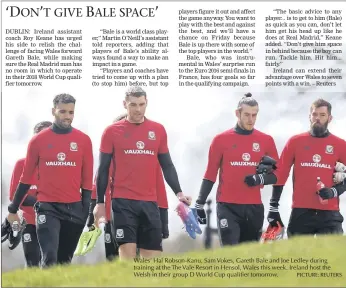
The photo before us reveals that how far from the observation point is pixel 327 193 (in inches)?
470

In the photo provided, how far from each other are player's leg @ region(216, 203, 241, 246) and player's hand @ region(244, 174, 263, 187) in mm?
498

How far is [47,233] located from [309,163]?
15.6ft

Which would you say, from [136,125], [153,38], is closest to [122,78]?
[153,38]

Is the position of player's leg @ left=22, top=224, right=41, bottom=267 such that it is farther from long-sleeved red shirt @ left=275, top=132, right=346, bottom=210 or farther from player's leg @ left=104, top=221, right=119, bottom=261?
long-sleeved red shirt @ left=275, top=132, right=346, bottom=210

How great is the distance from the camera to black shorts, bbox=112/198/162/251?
10.8m

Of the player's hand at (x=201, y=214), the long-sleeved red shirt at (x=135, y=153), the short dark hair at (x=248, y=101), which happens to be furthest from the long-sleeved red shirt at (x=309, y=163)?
the long-sleeved red shirt at (x=135, y=153)

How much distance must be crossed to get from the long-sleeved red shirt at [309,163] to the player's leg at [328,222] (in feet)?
0.35

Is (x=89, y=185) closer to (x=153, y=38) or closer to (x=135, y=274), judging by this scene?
(x=135, y=274)

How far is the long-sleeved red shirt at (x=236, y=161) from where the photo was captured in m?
12.0

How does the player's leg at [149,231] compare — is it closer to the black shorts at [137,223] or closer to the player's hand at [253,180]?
the black shorts at [137,223]

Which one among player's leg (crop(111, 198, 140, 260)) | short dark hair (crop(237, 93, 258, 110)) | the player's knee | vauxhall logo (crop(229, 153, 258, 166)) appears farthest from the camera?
short dark hair (crop(237, 93, 258, 110))

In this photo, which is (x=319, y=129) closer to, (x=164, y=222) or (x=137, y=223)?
(x=164, y=222)

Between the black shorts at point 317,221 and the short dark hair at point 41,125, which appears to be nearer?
the black shorts at point 317,221

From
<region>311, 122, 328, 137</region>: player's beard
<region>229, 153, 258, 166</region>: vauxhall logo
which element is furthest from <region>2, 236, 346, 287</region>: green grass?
<region>311, 122, 328, 137</region>: player's beard
